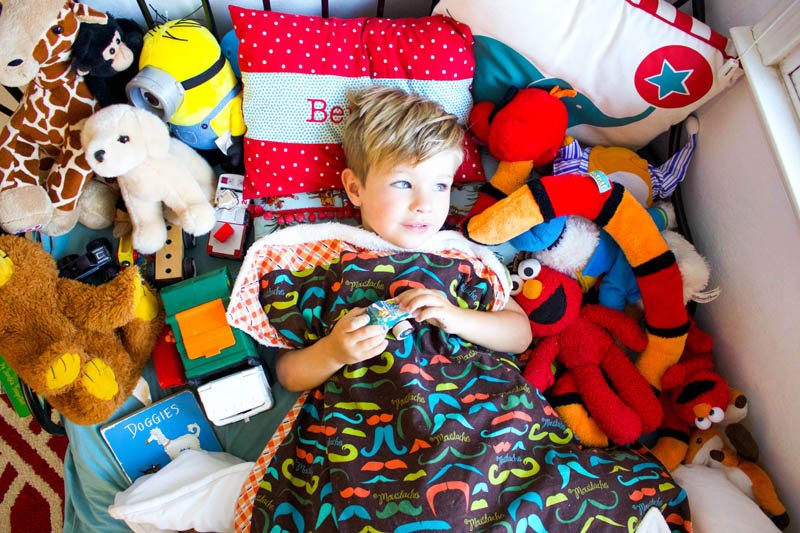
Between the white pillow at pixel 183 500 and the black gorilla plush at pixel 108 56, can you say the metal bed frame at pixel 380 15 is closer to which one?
the black gorilla plush at pixel 108 56

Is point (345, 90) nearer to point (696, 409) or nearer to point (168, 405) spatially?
point (168, 405)

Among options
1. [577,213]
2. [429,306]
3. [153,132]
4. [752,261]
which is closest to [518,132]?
[577,213]

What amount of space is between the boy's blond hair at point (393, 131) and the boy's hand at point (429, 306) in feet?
0.97

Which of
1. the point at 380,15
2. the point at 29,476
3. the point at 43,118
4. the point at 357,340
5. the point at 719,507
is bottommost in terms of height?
the point at 29,476

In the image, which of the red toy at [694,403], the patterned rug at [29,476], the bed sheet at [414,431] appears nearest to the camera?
the bed sheet at [414,431]

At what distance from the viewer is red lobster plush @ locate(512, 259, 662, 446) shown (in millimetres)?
1200

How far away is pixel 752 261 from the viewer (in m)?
1.14

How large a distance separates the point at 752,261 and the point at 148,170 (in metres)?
1.38

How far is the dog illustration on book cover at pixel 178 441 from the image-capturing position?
1.20 m

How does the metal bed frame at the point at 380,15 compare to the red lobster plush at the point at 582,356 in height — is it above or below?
above

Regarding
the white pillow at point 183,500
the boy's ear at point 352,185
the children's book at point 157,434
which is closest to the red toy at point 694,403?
the boy's ear at point 352,185

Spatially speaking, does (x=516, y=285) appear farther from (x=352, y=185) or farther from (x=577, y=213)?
(x=352, y=185)

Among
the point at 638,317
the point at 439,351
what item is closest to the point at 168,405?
the point at 439,351

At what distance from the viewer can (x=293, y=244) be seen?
1242mm
